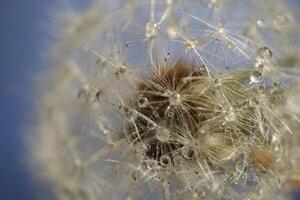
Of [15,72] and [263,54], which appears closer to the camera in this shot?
[263,54]

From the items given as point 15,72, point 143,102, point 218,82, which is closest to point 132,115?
point 143,102

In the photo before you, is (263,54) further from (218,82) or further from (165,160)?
(165,160)

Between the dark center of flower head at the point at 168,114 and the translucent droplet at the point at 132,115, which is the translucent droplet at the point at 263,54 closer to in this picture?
the dark center of flower head at the point at 168,114

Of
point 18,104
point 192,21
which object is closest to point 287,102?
point 192,21

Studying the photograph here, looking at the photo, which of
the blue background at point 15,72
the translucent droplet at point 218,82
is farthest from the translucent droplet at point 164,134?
the blue background at point 15,72

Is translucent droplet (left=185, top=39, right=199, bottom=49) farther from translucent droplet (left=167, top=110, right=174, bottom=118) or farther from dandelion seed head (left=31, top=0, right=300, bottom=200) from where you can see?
translucent droplet (left=167, top=110, right=174, bottom=118)
